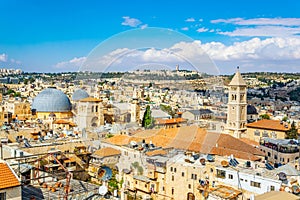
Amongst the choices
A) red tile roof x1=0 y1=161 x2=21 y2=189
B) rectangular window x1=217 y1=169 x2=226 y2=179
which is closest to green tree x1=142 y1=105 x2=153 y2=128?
rectangular window x1=217 y1=169 x2=226 y2=179

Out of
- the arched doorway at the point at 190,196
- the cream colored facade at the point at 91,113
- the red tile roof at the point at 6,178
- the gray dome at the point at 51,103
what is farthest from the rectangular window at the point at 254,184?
the gray dome at the point at 51,103

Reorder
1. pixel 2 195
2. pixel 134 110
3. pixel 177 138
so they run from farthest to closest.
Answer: pixel 134 110 → pixel 177 138 → pixel 2 195

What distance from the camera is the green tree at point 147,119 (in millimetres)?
5899

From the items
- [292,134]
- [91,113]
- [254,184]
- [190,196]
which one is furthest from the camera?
[292,134]

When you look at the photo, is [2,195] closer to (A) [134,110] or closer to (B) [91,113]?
(A) [134,110]

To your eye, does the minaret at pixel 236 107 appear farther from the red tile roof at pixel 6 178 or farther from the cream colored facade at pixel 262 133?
the red tile roof at pixel 6 178

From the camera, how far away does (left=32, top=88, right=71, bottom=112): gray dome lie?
61.6ft

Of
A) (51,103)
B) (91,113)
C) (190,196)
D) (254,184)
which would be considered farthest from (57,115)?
(254,184)

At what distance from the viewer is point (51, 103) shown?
18891mm

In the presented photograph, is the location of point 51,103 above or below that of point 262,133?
above

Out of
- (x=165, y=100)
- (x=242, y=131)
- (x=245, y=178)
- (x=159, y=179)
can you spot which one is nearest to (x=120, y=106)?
(x=165, y=100)

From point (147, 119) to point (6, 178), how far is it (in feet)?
11.8

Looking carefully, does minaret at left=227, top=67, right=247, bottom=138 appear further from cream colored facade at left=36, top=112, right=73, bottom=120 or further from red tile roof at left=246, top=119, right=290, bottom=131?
cream colored facade at left=36, top=112, right=73, bottom=120

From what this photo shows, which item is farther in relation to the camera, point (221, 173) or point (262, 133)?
point (262, 133)
